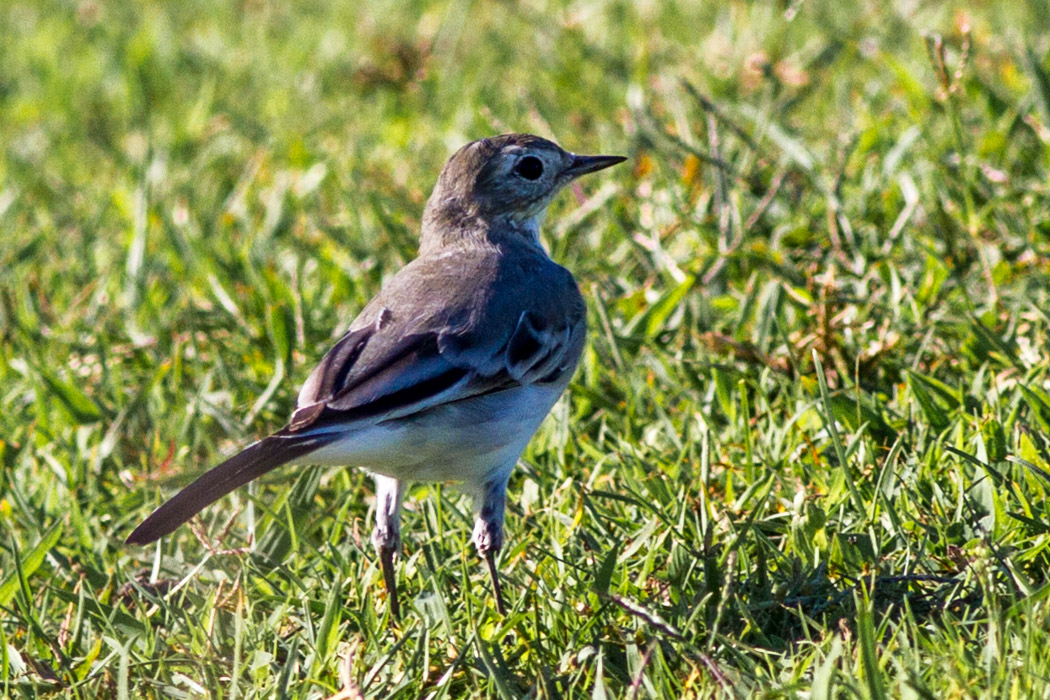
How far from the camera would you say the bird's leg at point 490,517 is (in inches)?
168

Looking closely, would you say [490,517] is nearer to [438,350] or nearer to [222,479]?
[438,350]

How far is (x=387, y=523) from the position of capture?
4367 mm

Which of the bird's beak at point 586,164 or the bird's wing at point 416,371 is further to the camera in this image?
the bird's beak at point 586,164

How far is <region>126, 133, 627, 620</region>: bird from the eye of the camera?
12.6ft

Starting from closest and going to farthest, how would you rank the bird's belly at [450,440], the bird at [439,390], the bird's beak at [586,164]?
the bird at [439,390], the bird's belly at [450,440], the bird's beak at [586,164]

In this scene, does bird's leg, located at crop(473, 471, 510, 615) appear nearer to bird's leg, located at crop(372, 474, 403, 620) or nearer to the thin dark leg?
the thin dark leg

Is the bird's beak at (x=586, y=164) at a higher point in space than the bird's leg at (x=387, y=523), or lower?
higher

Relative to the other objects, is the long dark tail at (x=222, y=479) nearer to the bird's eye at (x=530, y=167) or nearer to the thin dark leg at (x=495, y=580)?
the thin dark leg at (x=495, y=580)

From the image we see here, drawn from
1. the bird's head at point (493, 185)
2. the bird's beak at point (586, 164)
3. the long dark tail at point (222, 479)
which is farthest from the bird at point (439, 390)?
the bird's beak at point (586, 164)

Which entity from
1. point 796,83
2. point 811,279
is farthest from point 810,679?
point 796,83

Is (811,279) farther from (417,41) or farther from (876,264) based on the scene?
(417,41)

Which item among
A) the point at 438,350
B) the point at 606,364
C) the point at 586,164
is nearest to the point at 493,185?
the point at 586,164

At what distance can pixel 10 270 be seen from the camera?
22.9 feet

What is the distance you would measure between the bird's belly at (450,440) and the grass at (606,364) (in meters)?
0.29
